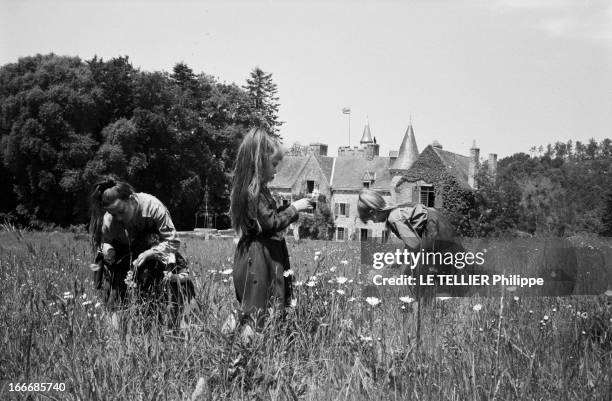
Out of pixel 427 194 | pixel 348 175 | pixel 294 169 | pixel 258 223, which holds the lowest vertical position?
pixel 258 223

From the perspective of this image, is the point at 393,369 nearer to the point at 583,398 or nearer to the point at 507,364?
the point at 507,364

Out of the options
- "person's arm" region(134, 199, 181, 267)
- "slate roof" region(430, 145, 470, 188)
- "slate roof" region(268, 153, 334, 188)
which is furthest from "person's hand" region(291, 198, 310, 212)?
"slate roof" region(268, 153, 334, 188)

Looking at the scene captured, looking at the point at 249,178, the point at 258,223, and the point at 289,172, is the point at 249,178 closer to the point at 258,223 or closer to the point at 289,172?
the point at 258,223

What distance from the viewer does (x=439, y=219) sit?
4.58 meters

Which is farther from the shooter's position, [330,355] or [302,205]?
[302,205]

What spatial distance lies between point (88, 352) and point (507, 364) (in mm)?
2035

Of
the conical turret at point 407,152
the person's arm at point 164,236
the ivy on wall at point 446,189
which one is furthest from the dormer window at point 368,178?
the person's arm at point 164,236

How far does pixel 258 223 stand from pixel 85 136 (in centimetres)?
3517

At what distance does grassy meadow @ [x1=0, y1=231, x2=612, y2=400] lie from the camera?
257 centimetres

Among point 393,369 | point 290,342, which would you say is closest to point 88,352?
point 290,342

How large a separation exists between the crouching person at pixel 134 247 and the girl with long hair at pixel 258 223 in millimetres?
784

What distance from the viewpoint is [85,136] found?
35.8 metres

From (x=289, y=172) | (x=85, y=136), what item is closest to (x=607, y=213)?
(x=289, y=172)

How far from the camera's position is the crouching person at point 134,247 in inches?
170
